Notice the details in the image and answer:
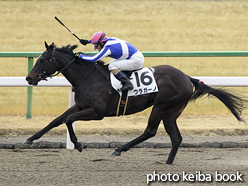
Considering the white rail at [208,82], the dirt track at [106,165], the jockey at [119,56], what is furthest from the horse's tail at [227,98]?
the jockey at [119,56]

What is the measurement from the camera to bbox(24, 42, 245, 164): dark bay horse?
545 cm

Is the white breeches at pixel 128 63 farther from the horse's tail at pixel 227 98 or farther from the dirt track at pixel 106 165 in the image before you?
the dirt track at pixel 106 165

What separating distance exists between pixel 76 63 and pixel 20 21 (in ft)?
36.0

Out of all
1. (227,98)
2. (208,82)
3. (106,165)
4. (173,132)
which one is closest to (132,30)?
(208,82)

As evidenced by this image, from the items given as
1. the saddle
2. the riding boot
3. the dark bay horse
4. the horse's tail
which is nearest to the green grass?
the horse's tail

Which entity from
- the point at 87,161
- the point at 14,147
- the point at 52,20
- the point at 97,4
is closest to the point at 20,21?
the point at 52,20

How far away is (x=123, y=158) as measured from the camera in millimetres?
5727

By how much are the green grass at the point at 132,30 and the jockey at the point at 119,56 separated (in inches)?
107

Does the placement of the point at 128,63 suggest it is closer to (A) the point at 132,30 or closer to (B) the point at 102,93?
(B) the point at 102,93

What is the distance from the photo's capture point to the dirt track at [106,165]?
455 cm

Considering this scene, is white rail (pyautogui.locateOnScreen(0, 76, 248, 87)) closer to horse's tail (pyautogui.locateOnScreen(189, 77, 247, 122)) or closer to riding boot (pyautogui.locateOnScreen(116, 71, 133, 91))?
horse's tail (pyautogui.locateOnScreen(189, 77, 247, 122))

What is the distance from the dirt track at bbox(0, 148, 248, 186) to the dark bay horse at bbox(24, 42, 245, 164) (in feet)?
0.80

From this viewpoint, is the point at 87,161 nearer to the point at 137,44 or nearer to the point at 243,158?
the point at 243,158

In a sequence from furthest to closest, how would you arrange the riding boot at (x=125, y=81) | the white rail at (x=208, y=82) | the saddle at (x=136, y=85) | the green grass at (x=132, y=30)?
the green grass at (x=132, y=30) → the white rail at (x=208, y=82) → the saddle at (x=136, y=85) → the riding boot at (x=125, y=81)
